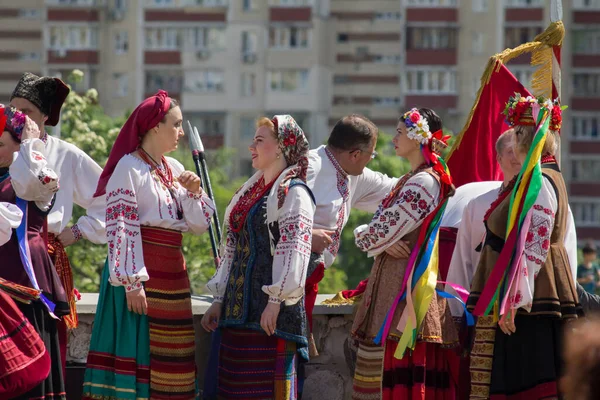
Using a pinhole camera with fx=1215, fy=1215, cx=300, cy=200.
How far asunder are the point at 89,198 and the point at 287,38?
5476 cm

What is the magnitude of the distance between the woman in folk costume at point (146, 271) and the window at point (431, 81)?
2156 inches

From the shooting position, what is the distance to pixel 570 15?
60.2 metres

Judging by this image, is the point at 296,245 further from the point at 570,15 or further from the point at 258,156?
the point at 570,15

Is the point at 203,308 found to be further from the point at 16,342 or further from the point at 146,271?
the point at 16,342

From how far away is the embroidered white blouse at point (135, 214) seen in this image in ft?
18.8

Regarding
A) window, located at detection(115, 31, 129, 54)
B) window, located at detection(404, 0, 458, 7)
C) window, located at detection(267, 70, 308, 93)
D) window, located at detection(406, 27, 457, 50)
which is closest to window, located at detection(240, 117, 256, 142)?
window, located at detection(267, 70, 308, 93)

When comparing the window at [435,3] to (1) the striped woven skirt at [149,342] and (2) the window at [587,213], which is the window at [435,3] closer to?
(2) the window at [587,213]

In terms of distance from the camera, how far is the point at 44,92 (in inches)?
254

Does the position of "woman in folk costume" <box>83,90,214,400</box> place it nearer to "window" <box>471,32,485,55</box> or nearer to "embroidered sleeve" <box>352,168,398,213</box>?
"embroidered sleeve" <box>352,168,398,213</box>

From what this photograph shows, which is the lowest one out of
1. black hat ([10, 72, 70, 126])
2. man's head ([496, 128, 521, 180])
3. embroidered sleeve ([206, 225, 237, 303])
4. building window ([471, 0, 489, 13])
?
embroidered sleeve ([206, 225, 237, 303])

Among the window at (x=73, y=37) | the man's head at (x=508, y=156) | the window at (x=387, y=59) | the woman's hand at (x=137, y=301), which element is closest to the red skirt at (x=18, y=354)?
the woman's hand at (x=137, y=301)

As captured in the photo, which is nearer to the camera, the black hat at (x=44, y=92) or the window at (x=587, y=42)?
the black hat at (x=44, y=92)

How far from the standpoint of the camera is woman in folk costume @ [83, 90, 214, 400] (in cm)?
578

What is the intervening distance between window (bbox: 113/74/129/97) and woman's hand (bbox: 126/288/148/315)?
184ft
